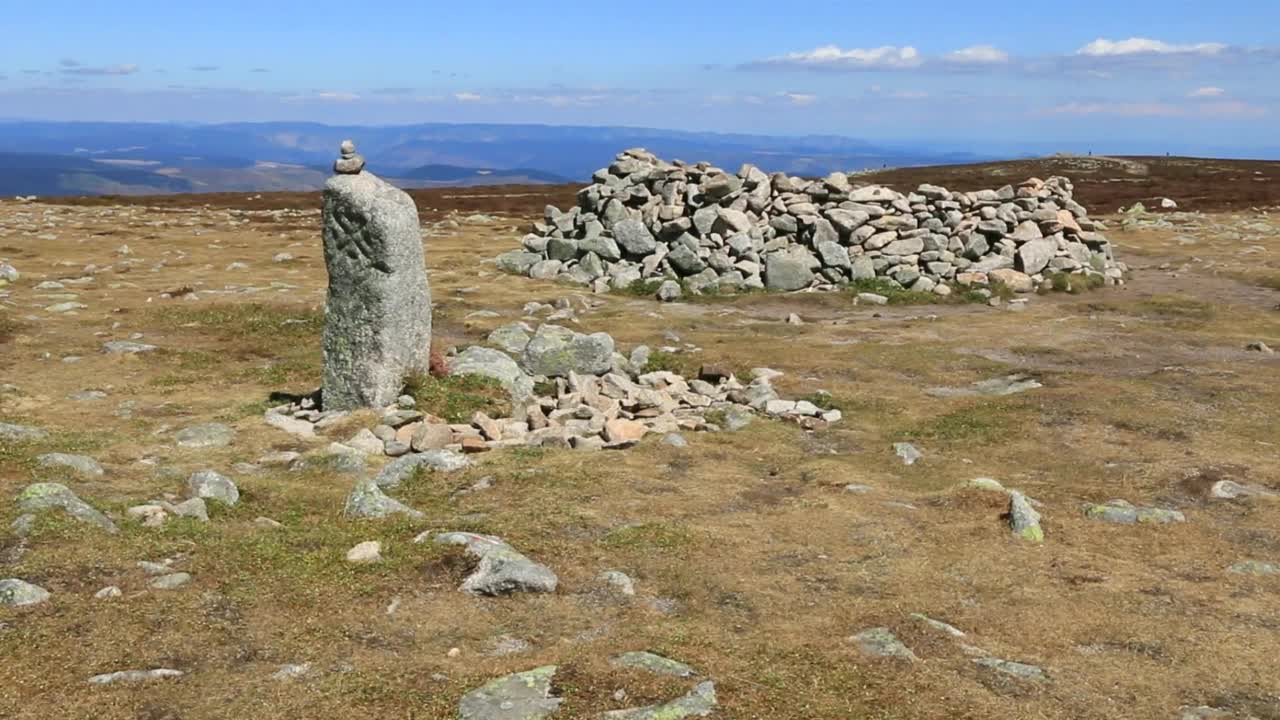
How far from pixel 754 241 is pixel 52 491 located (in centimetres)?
2823

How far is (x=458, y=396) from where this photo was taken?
1823 cm

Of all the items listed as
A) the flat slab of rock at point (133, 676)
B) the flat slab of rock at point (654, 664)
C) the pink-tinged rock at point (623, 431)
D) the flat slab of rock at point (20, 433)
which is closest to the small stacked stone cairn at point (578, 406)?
the pink-tinged rock at point (623, 431)

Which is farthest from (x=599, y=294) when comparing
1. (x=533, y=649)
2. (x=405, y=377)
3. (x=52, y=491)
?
(x=533, y=649)

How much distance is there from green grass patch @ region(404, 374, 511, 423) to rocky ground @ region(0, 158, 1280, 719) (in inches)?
13.0

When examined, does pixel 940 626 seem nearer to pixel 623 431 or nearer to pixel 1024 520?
pixel 1024 520

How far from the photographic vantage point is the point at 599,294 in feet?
115

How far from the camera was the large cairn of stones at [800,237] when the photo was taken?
35.8 m

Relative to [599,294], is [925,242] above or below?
Answer: above

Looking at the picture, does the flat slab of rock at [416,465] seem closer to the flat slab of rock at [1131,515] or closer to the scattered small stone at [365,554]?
the scattered small stone at [365,554]

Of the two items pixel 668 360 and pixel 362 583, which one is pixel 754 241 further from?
pixel 362 583

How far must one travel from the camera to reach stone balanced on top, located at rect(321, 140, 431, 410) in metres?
17.7

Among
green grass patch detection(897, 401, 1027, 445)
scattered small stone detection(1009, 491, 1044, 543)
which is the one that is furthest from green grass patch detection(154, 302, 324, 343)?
scattered small stone detection(1009, 491, 1044, 543)

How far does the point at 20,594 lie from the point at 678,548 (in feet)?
21.7

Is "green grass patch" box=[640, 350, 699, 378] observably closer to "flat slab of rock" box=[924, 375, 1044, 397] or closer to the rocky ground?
the rocky ground
